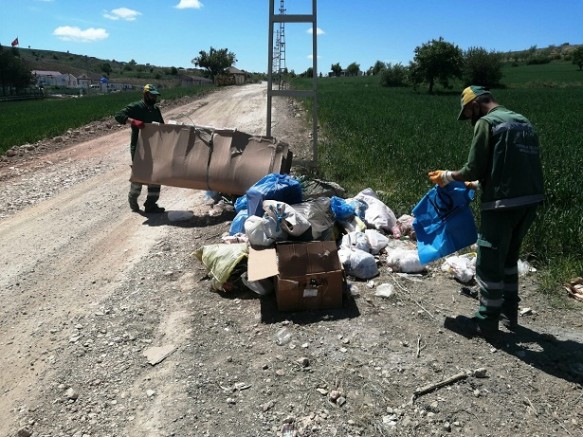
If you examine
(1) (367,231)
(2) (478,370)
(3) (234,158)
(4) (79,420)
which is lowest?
(4) (79,420)

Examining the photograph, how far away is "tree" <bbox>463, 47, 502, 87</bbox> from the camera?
178 ft

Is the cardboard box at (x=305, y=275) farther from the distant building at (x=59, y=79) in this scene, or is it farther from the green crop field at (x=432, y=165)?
the distant building at (x=59, y=79)

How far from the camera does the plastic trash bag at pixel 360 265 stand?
4977 mm

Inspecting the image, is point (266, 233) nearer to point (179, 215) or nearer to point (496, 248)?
point (496, 248)

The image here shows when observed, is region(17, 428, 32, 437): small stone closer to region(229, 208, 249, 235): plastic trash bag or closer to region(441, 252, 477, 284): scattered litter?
region(229, 208, 249, 235): plastic trash bag

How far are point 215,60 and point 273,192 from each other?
9598 cm

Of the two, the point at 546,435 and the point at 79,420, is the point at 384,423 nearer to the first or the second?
the point at 546,435

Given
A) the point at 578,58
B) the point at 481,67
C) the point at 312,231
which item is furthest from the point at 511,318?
the point at 578,58

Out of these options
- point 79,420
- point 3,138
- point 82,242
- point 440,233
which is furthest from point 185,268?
point 3,138

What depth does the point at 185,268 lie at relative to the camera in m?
5.41

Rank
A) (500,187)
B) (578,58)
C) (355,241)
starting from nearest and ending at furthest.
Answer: (500,187) → (355,241) → (578,58)

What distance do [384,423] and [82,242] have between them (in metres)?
4.77

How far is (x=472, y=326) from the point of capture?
3947 millimetres

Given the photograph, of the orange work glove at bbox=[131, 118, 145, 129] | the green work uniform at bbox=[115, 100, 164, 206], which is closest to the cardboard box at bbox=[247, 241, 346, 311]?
the green work uniform at bbox=[115, 100, 164, 206]
